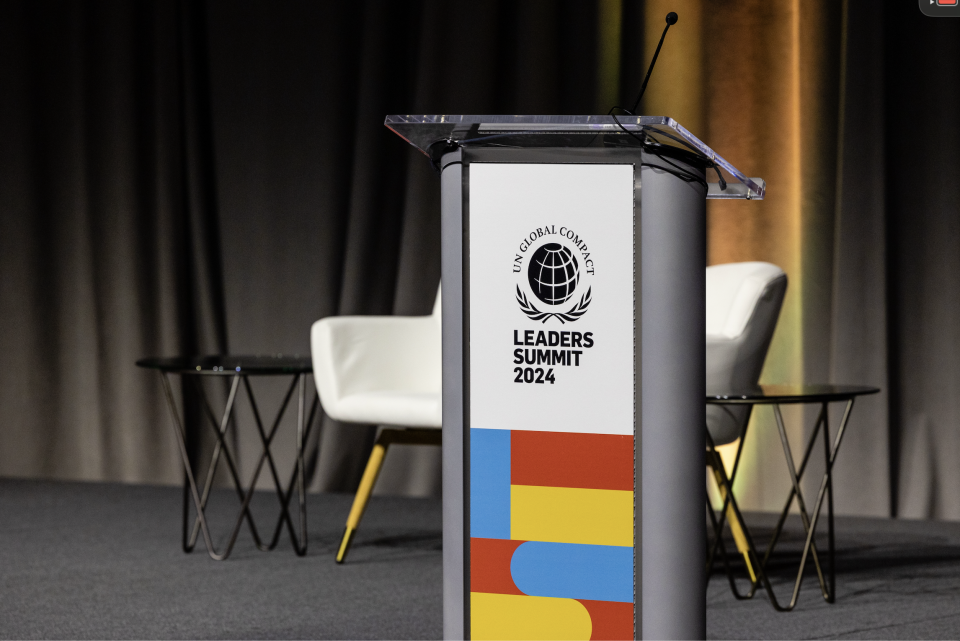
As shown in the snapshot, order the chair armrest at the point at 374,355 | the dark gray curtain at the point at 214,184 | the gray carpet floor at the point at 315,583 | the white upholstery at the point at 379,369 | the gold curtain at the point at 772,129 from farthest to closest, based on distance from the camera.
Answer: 1. the dark gray curtain at the point at 214,184
2. the gold curtain at the point at 772,129
3. the chair armrest at the point at 374,355
4. the white upholstery at the point at 379,369
5. the gray carpet floor at the point at 315,583

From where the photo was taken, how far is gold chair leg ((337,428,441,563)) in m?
2.79

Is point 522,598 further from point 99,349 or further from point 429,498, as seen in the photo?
point 99,349

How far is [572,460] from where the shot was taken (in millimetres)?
1275

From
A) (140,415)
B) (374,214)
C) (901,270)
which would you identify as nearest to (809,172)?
(901,270)

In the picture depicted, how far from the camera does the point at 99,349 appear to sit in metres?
4.54

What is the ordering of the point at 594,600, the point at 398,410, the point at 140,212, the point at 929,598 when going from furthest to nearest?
the point at 140,212 → the point at 398,410 → the point at 929,598 → the point at 594,600

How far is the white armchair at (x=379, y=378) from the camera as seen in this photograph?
272 centimetres

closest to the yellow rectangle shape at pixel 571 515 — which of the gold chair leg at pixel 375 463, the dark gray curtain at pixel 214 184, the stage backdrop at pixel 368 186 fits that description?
the gold chair leg at pixel 375 463

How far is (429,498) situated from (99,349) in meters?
1.70

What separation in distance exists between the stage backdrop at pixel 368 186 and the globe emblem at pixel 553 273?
8.40 ft

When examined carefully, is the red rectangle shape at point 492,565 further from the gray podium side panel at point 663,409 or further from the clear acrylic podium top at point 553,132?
the clear acrylic podium top at point 553,132

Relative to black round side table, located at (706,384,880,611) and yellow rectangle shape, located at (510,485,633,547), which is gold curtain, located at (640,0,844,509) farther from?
yellow rectangle shape, located at (510,485,633,547)

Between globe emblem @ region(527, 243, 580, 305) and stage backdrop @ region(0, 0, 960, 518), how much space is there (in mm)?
2562

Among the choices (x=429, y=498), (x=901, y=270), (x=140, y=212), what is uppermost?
(x=140, y=212)
